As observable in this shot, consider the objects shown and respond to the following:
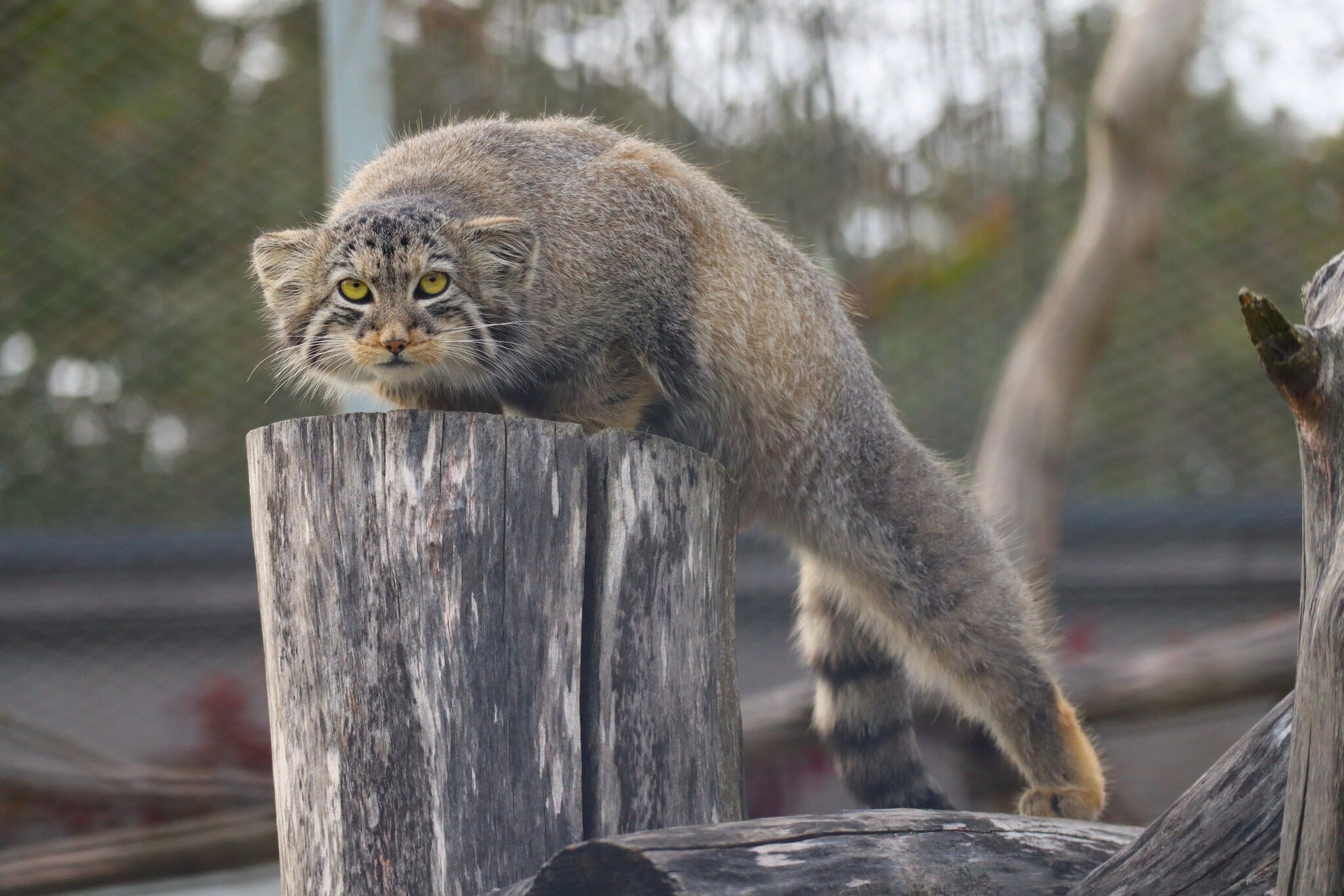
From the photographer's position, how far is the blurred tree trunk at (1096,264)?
6898mm

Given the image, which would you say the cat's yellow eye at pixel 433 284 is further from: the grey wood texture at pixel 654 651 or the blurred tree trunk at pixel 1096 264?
the blurred tree trunk at pixel 1096 264

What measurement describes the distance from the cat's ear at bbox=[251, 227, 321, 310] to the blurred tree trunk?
4.13 metres

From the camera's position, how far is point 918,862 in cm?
256

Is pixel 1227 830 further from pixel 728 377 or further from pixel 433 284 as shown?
pixel 433 284

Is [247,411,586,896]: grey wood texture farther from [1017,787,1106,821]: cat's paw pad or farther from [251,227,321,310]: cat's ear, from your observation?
[1017,787,1106,821]: cat's paw pad

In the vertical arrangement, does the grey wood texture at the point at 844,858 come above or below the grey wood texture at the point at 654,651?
below

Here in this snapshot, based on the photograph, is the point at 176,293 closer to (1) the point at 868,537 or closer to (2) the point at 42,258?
(2) the point at 42,258

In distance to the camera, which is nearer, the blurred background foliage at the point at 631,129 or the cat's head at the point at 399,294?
the cat's head at the point at 399,294

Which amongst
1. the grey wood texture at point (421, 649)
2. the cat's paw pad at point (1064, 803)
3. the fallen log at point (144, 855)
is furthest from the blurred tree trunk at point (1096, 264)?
the grey wood texture at point (421, 649)

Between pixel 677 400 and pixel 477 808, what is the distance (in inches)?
62.8

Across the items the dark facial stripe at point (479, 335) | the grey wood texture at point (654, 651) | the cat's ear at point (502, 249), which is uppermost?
the cat's ear at point (502, 249)

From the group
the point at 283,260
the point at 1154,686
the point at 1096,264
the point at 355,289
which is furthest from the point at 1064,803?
the point at 1096,264

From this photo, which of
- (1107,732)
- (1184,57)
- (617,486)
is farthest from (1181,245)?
(617,486)

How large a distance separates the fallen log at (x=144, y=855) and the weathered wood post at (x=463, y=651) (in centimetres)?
262
